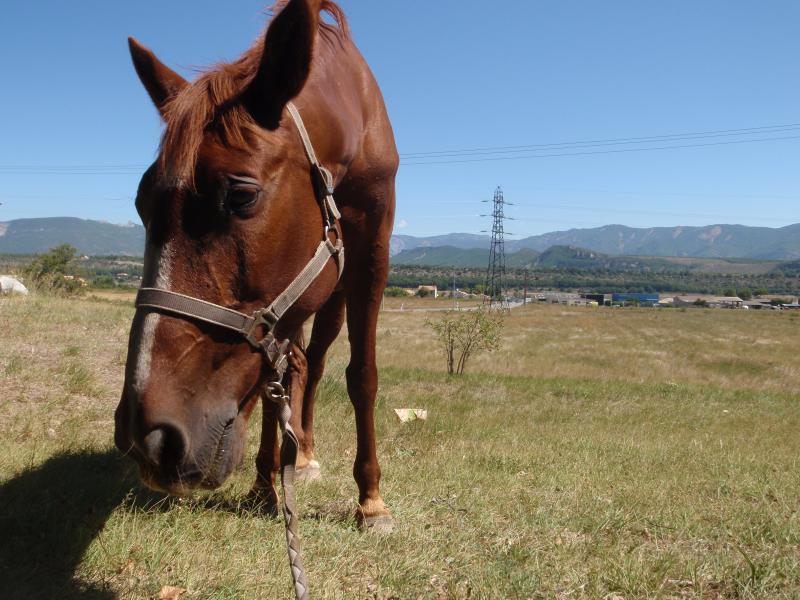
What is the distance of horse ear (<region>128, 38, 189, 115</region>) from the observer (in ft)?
8.49

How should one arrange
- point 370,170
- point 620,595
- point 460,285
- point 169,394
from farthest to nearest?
point 460,285 → point 370,170 → point 620,595 → point 169,394

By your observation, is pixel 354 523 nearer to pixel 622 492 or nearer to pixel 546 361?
pixel 622 492

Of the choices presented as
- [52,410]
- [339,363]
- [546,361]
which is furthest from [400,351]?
[52,410]

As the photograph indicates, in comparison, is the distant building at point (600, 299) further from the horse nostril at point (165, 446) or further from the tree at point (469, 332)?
the horse nostril at point (165, 446)

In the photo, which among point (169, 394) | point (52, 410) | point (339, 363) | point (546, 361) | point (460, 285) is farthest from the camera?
point (460, 285)

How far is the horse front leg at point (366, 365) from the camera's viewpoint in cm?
337

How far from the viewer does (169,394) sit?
183 cm

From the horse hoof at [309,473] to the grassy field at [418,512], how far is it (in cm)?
12

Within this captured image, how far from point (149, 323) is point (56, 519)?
5.60 feet

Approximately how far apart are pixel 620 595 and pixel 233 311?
209 centimetres

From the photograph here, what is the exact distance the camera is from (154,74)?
8.57ft

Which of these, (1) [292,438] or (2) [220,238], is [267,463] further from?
(2) [220,238]

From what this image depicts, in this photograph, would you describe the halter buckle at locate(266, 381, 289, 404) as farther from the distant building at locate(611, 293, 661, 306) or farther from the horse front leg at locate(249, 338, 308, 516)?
the distant building at locate(611, 293, 661, 306)

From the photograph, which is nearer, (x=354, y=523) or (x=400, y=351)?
(x=354, y=523)
